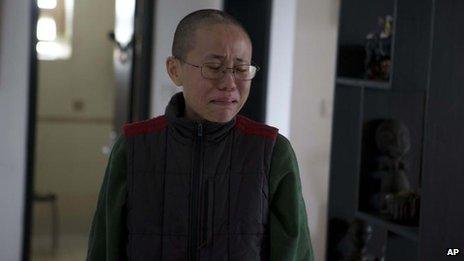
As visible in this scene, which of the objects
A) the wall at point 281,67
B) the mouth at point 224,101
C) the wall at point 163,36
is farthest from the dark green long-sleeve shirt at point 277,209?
the wall at point 163,36

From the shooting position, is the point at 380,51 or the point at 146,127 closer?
the point at 146,127

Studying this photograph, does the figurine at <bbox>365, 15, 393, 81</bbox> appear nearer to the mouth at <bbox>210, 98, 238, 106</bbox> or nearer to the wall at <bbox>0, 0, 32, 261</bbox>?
the mouth at <bbox>210, 98, 238, 106</bbox>

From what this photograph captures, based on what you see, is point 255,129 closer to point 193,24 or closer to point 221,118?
point 221,118

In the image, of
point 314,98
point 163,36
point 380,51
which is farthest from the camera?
Answer: point 163,36

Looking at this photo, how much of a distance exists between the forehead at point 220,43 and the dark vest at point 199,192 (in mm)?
115

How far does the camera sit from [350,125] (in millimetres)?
2914

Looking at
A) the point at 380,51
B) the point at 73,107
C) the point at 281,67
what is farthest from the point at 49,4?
the point at 380,51

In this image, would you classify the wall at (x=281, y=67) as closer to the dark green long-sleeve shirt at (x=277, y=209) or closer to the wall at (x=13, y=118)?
the wall at (x=13, y=118)

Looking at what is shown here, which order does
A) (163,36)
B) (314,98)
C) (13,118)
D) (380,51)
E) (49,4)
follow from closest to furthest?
(380,51) → (13,118) → (314,98) → (163,36) → (49,4)

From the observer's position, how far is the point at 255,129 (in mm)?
1159

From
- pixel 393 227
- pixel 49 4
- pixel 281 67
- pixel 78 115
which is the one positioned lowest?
Answer: pixel 393 227

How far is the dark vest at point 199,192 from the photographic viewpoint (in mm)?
1107

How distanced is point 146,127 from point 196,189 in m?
0.14

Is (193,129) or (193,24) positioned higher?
(193,24)
